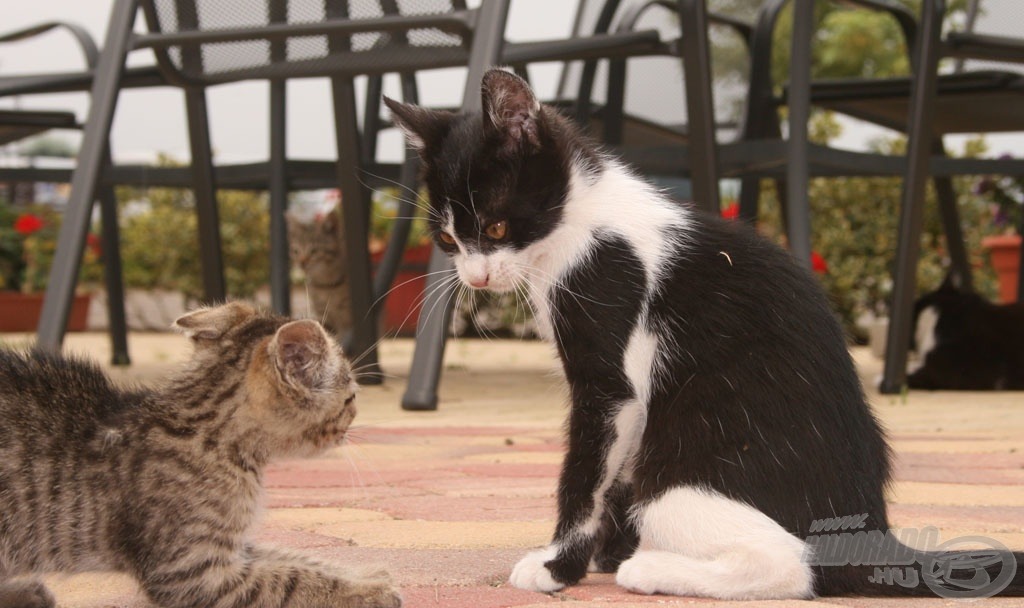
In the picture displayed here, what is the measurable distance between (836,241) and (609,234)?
7.10m

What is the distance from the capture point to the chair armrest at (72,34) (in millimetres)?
4879

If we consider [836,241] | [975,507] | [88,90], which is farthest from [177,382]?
[836,241]

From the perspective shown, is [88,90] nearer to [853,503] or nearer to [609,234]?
[609,234]

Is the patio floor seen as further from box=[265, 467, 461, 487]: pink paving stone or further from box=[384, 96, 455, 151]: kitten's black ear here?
box=[384, 96, 455, 151]: kitten's black ear

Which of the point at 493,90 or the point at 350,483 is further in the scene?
the point at 350,483

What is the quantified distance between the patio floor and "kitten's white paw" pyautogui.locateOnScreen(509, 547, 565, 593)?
0.8 inches

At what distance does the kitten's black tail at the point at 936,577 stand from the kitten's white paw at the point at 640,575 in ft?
0.77

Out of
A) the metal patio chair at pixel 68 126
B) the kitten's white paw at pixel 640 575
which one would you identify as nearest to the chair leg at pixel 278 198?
the metal patio chair at pixel 68 126

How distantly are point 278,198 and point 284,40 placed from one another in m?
1.11

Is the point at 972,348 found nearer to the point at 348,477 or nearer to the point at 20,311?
the point at 348,477

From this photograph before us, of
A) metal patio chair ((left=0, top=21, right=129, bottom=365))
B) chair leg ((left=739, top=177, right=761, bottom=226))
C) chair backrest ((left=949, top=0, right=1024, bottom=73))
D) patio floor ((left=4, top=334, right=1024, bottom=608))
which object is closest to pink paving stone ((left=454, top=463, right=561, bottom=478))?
patio floor ((left=4, top=334, right=1024, bottom=608))

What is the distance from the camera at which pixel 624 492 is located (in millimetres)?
1887

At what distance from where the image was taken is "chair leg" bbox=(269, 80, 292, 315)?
188 inches

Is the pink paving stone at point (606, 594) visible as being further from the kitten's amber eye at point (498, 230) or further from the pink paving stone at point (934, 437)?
the pink paving stone at point (934, 437)
